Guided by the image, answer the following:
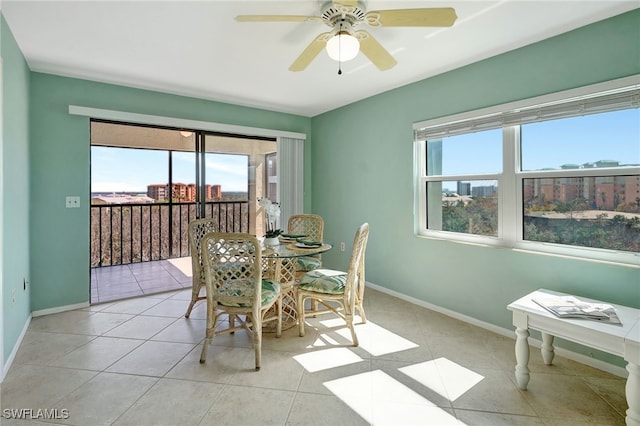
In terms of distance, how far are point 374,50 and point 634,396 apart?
7.98ft

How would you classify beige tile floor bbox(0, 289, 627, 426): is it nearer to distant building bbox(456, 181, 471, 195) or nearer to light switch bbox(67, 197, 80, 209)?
Result: light switch bbox(67, 197, 80, 209)

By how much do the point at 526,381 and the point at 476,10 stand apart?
2.45m

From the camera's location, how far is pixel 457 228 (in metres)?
3.24

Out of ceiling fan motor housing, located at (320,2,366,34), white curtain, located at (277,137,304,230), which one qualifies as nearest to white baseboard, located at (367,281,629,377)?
white curtain, located at (277,137,304,230)

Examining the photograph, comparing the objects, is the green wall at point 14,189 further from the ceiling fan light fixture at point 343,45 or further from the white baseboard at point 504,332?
the white baseboard at point 504,332

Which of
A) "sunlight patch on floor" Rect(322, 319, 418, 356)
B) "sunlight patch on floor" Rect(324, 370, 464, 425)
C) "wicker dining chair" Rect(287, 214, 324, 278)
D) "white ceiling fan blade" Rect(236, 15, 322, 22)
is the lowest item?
"sunlight patch on floor" Rect(324, 370, 464, 425)

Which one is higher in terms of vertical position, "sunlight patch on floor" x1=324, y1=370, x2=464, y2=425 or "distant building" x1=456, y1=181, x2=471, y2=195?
"distant building" x1=456, y1=181, x2=471, y2=195

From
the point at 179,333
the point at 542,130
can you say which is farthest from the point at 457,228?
the point at 179,333

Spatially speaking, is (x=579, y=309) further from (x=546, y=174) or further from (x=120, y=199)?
(x=120, y=199)

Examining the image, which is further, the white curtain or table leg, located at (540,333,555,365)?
the white curtain

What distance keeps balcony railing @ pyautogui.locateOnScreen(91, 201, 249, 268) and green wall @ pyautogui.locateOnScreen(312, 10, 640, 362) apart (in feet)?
6.21

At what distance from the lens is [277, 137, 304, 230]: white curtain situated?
4789 millimetres

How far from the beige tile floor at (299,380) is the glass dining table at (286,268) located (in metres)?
0.24

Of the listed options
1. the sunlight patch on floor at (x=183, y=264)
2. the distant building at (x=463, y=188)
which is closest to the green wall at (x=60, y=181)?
the sunlight patch on floor at (x=183, y=264)
